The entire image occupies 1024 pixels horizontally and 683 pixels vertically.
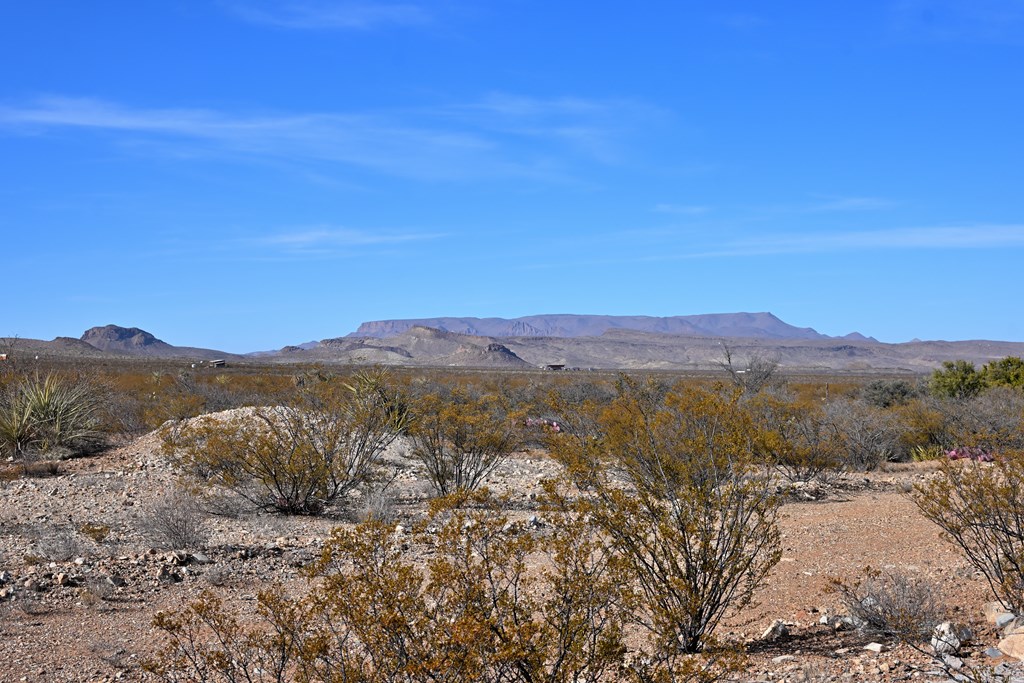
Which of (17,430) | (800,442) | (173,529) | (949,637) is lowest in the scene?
(949,637)

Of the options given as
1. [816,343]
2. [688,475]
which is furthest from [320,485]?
[816,343]

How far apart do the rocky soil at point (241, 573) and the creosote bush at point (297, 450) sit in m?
0.45

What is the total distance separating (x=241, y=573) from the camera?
9.86 meters

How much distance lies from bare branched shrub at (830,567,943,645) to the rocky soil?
0.43 feet

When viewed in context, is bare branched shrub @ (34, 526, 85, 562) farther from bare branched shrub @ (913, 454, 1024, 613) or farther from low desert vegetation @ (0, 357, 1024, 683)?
bare branched shrub @ (913, 454, 1024, 613)

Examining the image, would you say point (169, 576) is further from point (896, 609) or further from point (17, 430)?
point (17, 430)

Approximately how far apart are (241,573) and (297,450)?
3.60 metres

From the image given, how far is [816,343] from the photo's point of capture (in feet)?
593

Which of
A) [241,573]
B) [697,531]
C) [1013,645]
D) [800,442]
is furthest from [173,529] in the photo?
[800,442]

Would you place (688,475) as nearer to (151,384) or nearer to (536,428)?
(536,428)

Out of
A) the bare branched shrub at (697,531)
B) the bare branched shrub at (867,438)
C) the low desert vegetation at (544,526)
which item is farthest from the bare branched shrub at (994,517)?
the bare branched shrub at (867,438)

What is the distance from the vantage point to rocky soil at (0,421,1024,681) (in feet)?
22.2

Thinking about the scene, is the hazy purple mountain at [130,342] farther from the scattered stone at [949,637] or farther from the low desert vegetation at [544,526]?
the scattered stone at [949,637]

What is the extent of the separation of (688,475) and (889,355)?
555 ft
